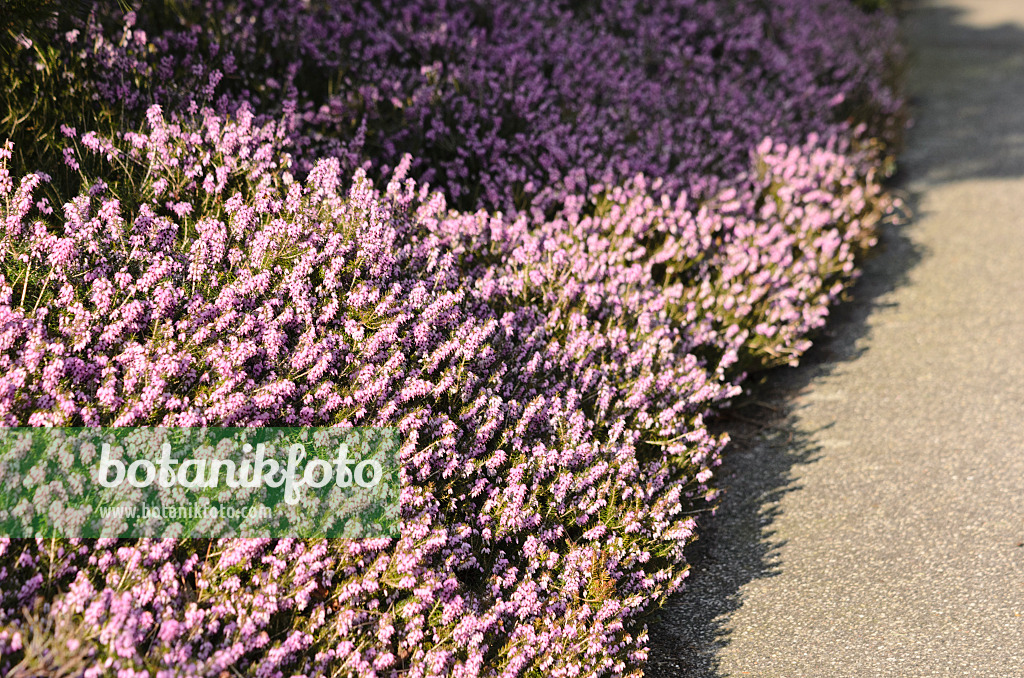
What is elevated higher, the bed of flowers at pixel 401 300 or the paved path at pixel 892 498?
the bed of flowers at pixel 401 300

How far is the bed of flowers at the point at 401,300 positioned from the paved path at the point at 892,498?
28 cm

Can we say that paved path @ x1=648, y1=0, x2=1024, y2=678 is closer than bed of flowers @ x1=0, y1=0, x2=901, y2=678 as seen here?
No

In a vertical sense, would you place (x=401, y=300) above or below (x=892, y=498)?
above

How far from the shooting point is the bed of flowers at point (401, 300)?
261 cm

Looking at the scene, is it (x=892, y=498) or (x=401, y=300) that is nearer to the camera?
(x=401, y=300)

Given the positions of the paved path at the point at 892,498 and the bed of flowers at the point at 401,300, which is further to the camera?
the paved path at the point at 892,498

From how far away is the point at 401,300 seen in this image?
11.2ft

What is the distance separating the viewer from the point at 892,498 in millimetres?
3852

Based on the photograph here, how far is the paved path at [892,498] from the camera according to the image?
311 cm

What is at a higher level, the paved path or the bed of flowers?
the bed of flowers

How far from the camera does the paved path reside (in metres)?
3.11

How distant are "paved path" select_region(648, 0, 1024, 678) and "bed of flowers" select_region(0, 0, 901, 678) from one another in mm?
283

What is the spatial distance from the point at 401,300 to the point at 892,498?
231cm

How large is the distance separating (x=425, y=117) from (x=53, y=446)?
3.09 meters
